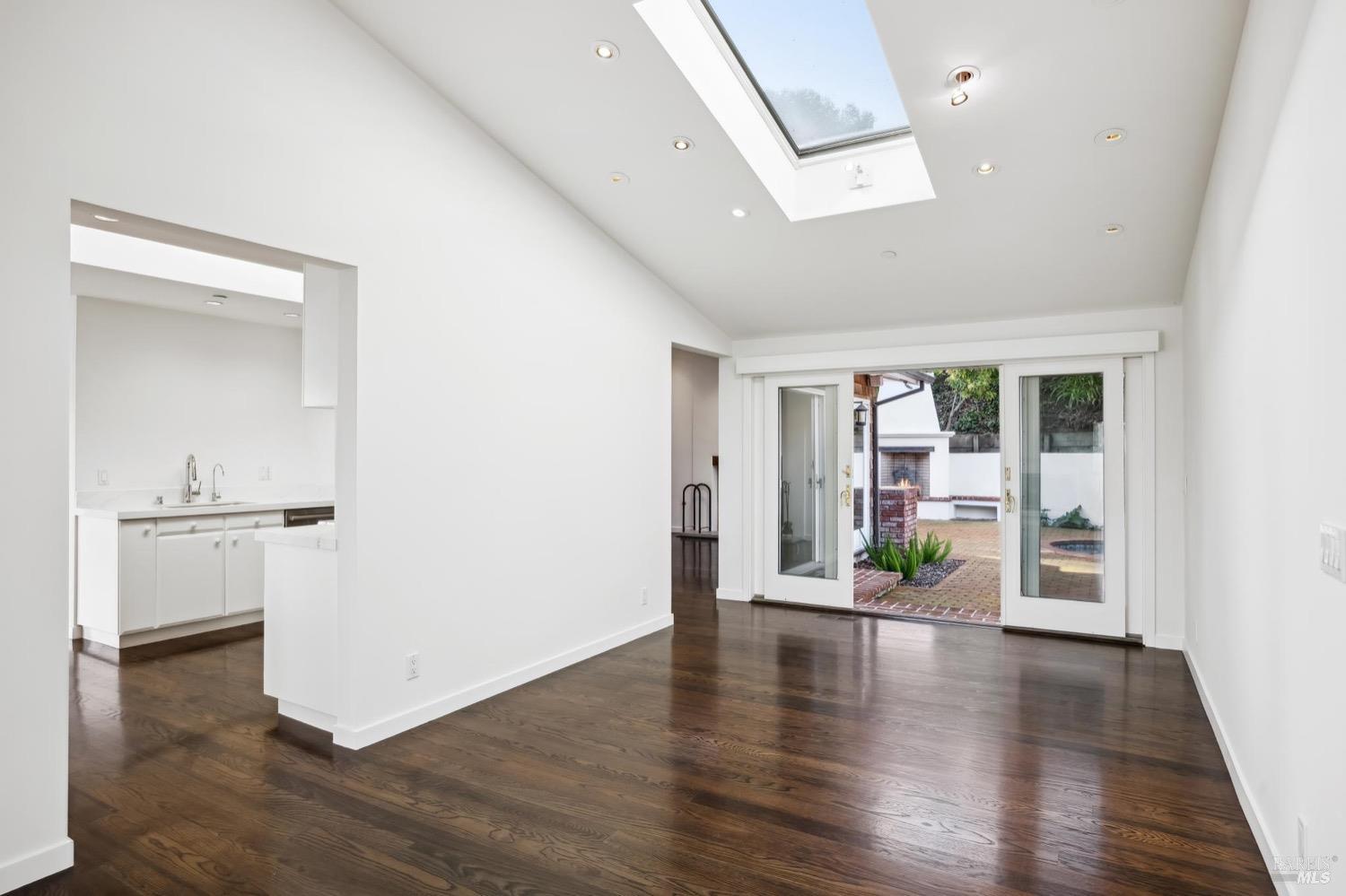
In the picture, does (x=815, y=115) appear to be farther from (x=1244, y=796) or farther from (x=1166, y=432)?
(x=1244, y=796)

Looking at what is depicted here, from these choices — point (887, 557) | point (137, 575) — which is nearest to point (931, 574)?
point (887, 557)

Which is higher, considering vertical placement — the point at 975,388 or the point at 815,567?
the point at 975,388

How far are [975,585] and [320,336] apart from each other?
6456mm

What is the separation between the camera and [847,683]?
4.31 metres

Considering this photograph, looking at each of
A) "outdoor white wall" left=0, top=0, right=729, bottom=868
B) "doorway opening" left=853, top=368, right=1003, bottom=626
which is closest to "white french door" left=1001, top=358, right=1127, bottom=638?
"doorway opening" left=853, top=368, right=1003, bottom=626

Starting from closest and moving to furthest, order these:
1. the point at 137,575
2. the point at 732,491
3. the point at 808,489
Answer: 1. the point at 137,575
2. the point at 808,489
3. the point at 732,491

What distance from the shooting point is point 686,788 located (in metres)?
2.95

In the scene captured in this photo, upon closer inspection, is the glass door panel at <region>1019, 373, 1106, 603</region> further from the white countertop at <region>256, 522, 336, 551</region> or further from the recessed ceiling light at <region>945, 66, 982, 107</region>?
the white countertop at <region>256, 522, 336, 551</region>

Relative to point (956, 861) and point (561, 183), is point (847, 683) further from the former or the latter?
point (561, 183)

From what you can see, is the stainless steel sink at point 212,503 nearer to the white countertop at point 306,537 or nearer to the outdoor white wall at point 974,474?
the white countertop at point 306,537

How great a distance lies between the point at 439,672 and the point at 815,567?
3599 mm

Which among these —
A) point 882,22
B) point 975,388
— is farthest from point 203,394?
point 975,388

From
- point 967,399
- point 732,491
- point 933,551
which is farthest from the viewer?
point 967,399

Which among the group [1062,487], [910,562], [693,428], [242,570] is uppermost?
[693,428]
